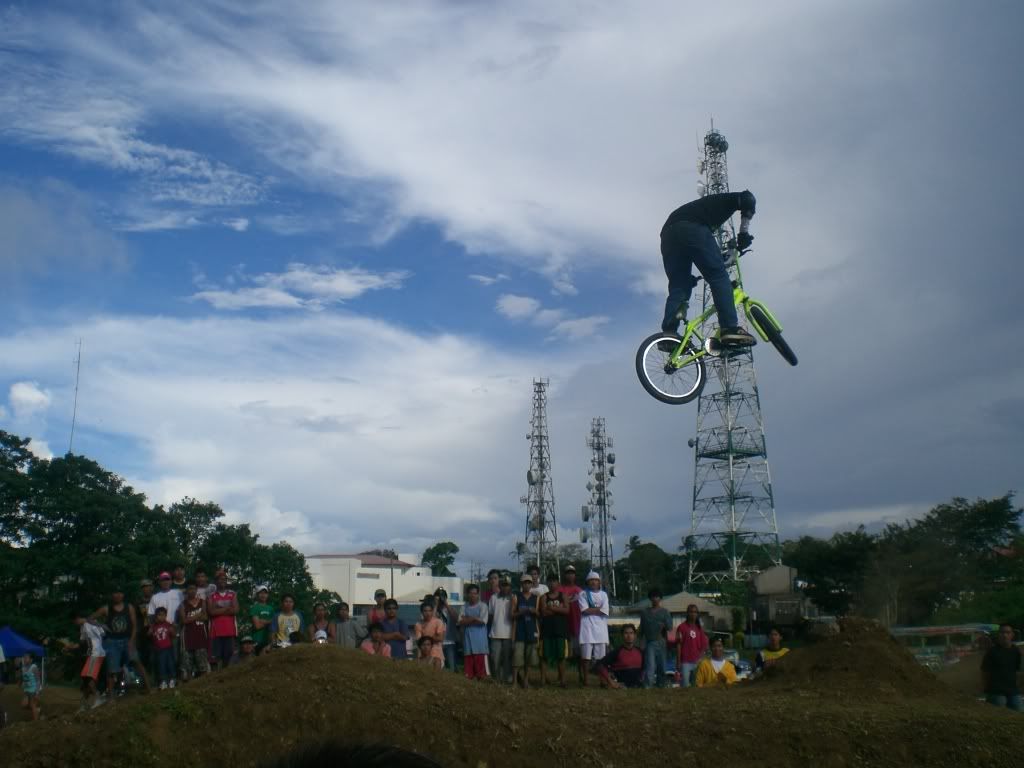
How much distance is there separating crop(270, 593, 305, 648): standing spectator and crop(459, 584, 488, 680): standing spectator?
2.53m

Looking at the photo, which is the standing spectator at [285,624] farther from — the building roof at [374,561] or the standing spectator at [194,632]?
the building roof at [374,561]

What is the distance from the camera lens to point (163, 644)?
13.0m

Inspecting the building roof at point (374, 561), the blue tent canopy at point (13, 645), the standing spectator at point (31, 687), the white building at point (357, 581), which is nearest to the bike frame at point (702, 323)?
the standing spectator at point (31, 687)

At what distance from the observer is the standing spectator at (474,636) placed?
44.2 ft

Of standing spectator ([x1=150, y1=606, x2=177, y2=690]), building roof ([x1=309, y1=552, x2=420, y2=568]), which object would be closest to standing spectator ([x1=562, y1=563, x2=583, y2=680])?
standing spectator ([x1=150, y1=606, x2=177, y2=690])

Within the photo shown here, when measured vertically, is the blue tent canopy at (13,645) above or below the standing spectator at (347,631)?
below

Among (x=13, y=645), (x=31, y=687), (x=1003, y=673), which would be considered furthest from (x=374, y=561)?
(x=1003, y=673)

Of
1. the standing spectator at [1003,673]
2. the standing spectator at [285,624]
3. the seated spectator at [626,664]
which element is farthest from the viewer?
the seated spectator at [626,664]

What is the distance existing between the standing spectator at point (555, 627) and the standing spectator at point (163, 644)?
5393 millimetres

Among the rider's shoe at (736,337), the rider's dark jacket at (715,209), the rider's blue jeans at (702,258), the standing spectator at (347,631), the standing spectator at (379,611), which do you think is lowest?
the standing spectator at (347,631)

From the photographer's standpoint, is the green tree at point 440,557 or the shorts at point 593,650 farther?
the green tree at point 440,557

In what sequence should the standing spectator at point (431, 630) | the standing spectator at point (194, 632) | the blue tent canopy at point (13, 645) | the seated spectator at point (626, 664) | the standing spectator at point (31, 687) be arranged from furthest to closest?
the blue tent canopy at point (13, 645)
the standing spectator at point (31, 687)
the seated spectator at point (626, 664)
the standing spectator at point (194, 632)
the standing spectator at point (431, 630)

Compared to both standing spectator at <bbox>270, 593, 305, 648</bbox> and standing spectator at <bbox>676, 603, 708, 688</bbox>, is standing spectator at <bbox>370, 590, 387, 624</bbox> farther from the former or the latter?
standing spectator at <bbox>676, 603, 708, 688</bbox>

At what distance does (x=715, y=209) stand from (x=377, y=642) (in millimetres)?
7738
